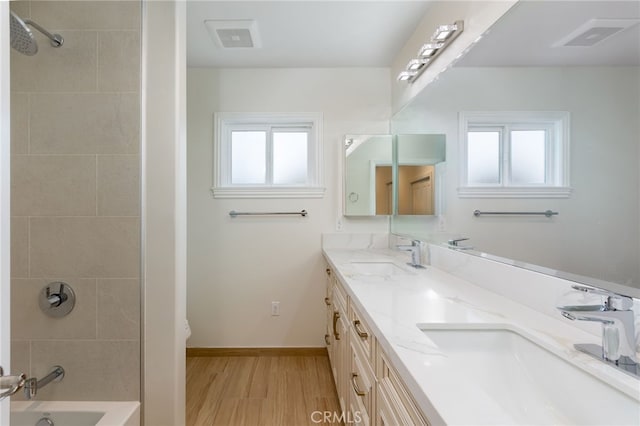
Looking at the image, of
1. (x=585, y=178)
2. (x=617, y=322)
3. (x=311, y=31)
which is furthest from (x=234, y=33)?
(x=617, y=322)

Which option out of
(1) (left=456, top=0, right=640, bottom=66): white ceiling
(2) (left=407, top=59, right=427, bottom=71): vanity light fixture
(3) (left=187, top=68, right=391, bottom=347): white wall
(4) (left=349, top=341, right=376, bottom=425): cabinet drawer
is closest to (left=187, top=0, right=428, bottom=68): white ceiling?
(3) (left=187, top=68, right=391, bottom=347): white wall

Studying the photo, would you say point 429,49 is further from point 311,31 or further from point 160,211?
point 160,211

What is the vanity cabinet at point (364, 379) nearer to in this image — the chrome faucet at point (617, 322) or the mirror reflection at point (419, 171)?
the chrome faucet at point (617, 322)

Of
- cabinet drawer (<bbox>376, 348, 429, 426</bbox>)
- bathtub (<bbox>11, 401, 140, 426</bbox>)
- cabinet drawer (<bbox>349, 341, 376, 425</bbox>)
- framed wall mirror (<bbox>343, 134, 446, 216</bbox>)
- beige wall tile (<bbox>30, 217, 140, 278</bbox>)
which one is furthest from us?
framed wall mirror (<bbox>343, 134, 446, 216</bbox>)

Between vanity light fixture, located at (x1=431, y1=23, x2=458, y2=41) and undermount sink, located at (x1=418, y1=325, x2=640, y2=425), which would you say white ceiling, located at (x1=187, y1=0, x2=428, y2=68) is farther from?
undermount sink, located at (x1=418, y1=325, x2=640, y2=425)

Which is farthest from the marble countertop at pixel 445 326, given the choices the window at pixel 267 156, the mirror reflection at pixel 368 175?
the window at pixel 267 156

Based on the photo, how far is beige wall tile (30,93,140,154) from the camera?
145 cm

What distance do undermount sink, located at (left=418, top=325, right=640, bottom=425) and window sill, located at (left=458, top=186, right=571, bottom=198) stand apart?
462 mm

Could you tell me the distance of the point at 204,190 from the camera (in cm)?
272

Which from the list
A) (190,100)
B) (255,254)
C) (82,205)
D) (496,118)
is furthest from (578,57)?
(190,100)

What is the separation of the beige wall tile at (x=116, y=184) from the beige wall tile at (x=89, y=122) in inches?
2.0

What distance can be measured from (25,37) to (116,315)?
124cm

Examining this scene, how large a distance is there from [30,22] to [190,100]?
1.40 meters

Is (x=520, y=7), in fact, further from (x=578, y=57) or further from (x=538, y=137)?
(x=538, y=137)
